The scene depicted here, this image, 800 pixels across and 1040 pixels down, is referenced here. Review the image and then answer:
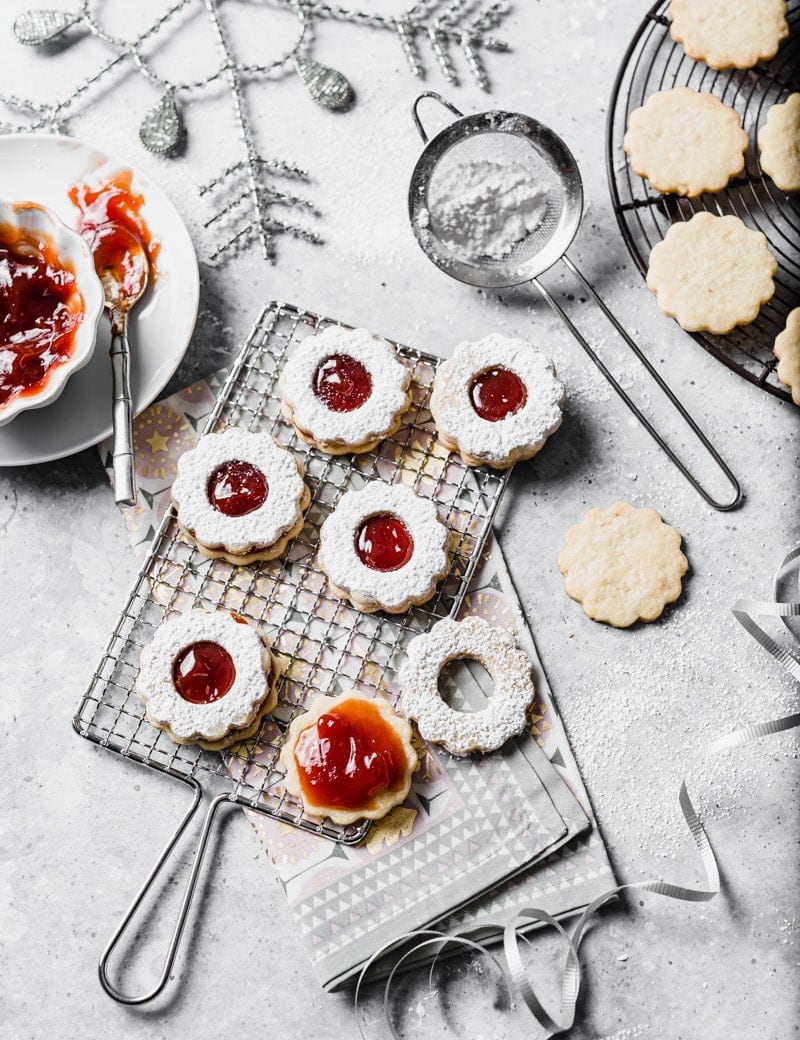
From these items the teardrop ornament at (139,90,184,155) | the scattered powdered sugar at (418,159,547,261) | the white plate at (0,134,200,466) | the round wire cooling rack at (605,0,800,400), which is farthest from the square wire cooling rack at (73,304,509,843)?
the round wire cooling rack at (605,0,800,400)

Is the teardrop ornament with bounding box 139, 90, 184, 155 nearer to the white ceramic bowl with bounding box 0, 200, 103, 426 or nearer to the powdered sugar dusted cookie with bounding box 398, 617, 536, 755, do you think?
the white ceramic bowl with bounding box 0, 200, 103, 426

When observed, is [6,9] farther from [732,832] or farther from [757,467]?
[732,832]

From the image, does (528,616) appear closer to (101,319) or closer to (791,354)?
(791,354)

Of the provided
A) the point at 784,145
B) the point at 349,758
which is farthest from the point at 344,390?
the point at 784,145

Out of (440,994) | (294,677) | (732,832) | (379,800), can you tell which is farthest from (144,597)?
(732,832)

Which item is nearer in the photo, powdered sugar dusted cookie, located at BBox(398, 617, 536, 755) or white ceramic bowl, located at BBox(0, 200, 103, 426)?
white ceramic bowl, located at BBox(0, 200, 103, 426)

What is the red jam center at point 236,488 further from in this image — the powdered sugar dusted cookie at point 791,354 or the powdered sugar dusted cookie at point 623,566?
the powdered sugar dusted cookie at point 791,354
